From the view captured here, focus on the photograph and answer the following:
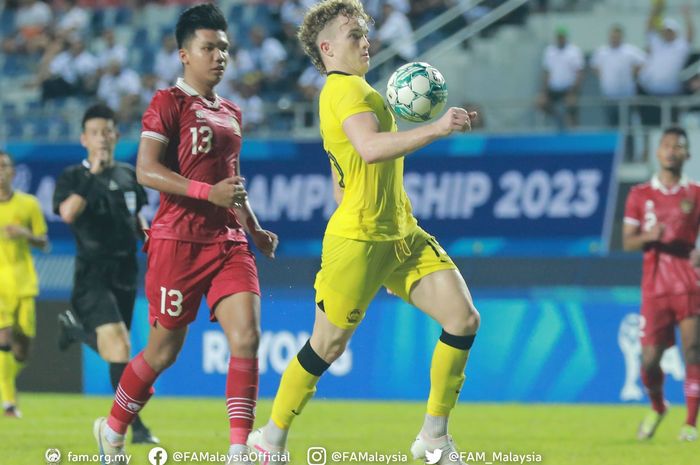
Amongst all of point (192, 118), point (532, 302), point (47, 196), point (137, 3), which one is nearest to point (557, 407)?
point (532, 302)

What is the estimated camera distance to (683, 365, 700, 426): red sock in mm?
11224

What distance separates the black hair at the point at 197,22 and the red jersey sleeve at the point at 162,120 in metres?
0.36

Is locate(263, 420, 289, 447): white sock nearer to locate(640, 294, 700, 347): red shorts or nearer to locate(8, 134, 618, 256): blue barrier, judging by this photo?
locate(640, 294, 700, 347): red shorts

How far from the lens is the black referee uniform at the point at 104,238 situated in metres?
10.5

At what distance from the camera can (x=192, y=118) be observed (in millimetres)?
7641

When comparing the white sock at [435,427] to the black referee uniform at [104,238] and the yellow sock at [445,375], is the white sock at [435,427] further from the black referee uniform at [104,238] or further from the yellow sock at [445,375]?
the black referee uniform at [104,238]

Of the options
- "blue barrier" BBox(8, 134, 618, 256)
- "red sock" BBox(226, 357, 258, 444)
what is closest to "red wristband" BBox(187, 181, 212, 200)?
"red sock" BBox(226, 357, 258, 444)

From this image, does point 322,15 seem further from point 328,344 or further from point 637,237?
point 637,237

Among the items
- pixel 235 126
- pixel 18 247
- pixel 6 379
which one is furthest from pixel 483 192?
pixel 235 126

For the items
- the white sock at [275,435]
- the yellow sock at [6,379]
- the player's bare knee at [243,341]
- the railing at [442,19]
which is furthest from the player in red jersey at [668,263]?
the railing at [442,19]

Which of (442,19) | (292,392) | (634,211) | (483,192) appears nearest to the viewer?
(292,392)

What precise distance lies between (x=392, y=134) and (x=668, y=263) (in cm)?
515

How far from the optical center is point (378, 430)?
1170cm

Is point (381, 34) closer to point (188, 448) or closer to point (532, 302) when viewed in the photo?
point (532, 302)
